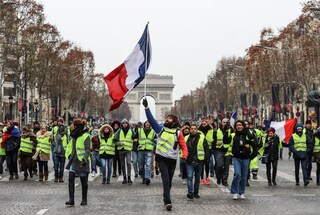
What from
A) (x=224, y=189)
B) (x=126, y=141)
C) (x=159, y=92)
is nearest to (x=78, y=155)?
(x=224, y=189)

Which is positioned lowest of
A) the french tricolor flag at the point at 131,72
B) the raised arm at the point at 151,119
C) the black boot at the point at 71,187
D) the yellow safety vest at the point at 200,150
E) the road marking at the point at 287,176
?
the road marking at the point at 287,176

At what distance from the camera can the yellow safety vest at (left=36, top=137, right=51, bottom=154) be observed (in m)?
22.7

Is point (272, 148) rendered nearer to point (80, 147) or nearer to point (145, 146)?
point (145, 146)

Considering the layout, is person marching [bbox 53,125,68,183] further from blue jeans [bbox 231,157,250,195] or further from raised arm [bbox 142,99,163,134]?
raised arm [bbox 142,99,163,134]

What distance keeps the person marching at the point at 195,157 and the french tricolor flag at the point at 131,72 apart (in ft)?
5.70

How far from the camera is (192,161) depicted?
17.6 m

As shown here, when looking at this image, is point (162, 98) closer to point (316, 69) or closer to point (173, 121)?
point (316, 69)

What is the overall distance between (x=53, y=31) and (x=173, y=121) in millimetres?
50721

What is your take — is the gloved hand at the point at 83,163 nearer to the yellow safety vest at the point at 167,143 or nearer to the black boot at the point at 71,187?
the black boot at the point at 71,187

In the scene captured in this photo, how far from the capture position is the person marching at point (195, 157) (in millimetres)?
17438

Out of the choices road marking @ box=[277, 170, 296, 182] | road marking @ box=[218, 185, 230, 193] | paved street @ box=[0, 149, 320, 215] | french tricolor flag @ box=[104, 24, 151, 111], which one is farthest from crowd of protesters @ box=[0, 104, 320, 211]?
french tricolor flag @ box=[104, 24, 151, 111]

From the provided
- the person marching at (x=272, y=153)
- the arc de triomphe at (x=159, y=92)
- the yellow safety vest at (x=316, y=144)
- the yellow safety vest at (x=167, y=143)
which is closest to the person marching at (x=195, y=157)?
the yellow safety vest at (x=167, y=143)

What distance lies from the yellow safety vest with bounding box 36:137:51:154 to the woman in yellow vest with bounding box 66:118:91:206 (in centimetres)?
675

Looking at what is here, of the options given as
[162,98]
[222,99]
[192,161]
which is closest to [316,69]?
[192,161]
